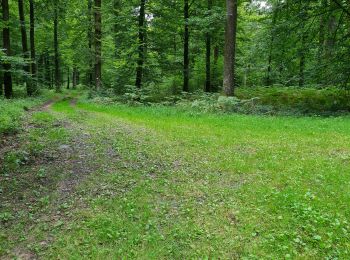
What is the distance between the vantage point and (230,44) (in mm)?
13789

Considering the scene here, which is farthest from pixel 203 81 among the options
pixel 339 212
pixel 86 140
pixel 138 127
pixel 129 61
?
pixel 339 212

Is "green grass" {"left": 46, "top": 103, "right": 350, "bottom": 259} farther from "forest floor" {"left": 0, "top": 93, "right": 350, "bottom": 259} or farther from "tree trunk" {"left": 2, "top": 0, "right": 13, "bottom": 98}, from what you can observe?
"tree trunk" {"left": 2, "top": 0, "right": 13, "bottom": 98}

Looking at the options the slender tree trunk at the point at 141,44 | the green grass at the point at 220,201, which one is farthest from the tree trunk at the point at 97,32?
the green grass at the point at 220,201

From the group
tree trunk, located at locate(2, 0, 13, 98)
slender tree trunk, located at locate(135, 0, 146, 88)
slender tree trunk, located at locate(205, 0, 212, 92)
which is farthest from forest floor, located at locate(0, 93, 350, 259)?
slender tree trunk, located at locate(205, 0, 212, 92)

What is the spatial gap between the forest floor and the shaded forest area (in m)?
5.89

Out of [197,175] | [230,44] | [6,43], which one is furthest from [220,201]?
[6,43]

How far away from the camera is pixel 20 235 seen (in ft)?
14.0

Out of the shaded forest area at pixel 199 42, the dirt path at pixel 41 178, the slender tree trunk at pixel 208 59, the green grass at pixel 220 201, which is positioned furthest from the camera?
the slender tree trunk at pixel 208 59

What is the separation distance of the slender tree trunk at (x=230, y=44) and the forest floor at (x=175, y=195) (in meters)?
5.69

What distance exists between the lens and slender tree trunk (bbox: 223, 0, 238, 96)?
1354cm

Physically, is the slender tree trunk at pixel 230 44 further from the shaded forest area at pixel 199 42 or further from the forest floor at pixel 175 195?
the forest floor at pixel 175 195

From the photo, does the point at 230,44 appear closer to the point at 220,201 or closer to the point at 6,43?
the point at 220,201

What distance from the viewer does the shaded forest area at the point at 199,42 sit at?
1376 centimetres

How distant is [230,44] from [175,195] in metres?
10.1
